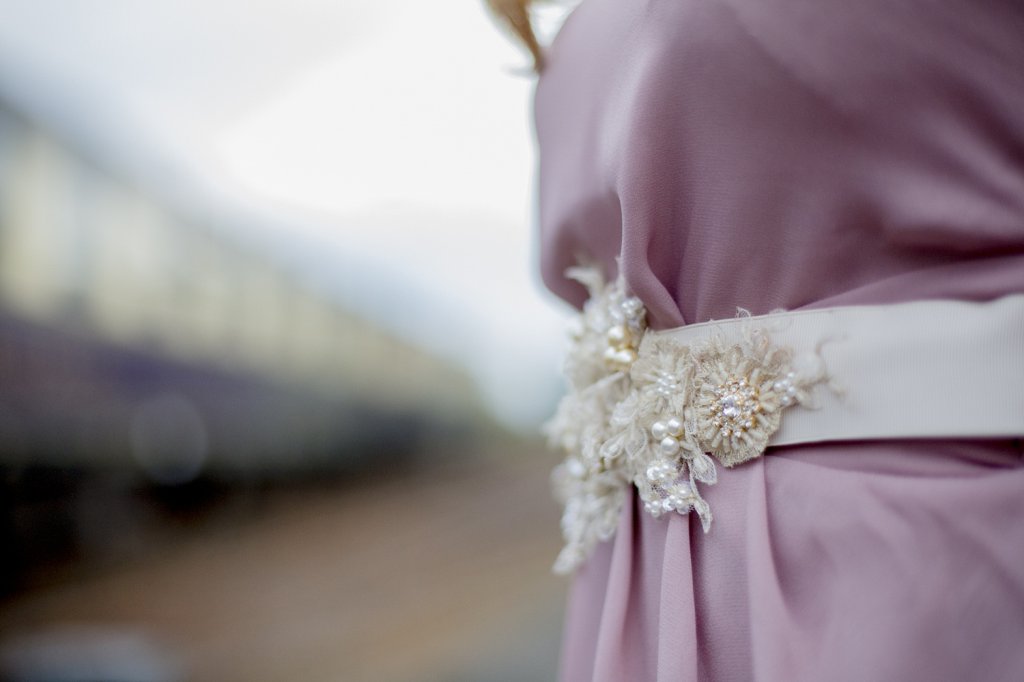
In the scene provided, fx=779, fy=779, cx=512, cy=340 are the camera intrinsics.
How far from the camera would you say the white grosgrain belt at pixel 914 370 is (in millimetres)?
570

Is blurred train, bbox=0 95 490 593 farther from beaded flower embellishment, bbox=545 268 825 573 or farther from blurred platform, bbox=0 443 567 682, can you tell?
beaded flower embellishment, bbox=545 268 825 573

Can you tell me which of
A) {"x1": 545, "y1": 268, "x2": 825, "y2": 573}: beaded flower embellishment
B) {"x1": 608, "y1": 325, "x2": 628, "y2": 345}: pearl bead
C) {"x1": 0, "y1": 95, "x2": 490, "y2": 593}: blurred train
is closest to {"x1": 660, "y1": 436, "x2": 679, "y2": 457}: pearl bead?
{"x1": 545, "y1": 268, "x2": 825, "y2": 573}: beaded flower embellishment

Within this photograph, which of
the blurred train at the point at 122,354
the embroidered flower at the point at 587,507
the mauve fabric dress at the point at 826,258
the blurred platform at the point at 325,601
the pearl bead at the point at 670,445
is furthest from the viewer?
the blurred train at the point at 122,354

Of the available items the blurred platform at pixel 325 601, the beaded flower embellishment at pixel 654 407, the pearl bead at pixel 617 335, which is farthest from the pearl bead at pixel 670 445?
Answer: the blurred platform at pixel 325 601

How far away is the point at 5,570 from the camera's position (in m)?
4.73

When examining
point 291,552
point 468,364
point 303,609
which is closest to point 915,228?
point 303,609

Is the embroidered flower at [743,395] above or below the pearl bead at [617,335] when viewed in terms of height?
below

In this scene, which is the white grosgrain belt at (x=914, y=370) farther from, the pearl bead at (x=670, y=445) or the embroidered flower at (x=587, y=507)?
the embroidered flower at (x=587, y=507)

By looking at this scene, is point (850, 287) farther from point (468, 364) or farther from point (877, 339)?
point (468, 364)

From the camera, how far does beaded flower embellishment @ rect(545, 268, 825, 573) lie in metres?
0.66

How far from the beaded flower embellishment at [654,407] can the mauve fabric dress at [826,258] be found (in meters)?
0.03

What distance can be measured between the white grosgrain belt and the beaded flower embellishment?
2 centimetres

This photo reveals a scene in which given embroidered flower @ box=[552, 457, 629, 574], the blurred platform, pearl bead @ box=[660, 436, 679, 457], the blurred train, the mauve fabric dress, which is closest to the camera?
the mauve fabric dress

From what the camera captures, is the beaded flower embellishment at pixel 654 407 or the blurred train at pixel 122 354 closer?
the beaded flower embellishment at pixel 654 407
